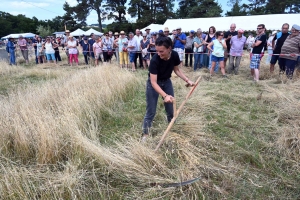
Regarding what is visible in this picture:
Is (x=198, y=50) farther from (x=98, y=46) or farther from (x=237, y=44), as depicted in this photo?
(x=98, y=46)

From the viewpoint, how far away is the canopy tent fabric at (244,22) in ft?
61.6

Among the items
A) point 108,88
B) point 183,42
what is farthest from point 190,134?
point 183,42

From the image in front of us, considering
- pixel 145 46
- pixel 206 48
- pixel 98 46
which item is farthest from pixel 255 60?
pixel 98 46

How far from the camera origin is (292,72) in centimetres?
571

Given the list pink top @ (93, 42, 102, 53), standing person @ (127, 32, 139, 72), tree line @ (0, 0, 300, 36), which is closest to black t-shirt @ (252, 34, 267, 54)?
standing person @ (127, 32, 139, 72)

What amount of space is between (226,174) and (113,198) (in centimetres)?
119

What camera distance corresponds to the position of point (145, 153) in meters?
2.27

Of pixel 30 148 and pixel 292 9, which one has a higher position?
pixel 292 9

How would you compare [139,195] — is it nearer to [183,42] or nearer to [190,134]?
[190,134]

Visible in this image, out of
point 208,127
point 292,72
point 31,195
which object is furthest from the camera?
point 292,72

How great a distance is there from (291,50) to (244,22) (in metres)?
17.3

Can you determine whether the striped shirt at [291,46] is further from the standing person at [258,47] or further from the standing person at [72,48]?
the standing person at [72,48]

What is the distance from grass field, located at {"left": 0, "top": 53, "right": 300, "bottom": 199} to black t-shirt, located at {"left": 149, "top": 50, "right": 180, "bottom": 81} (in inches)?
31.8

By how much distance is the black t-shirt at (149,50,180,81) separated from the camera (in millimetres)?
2545
